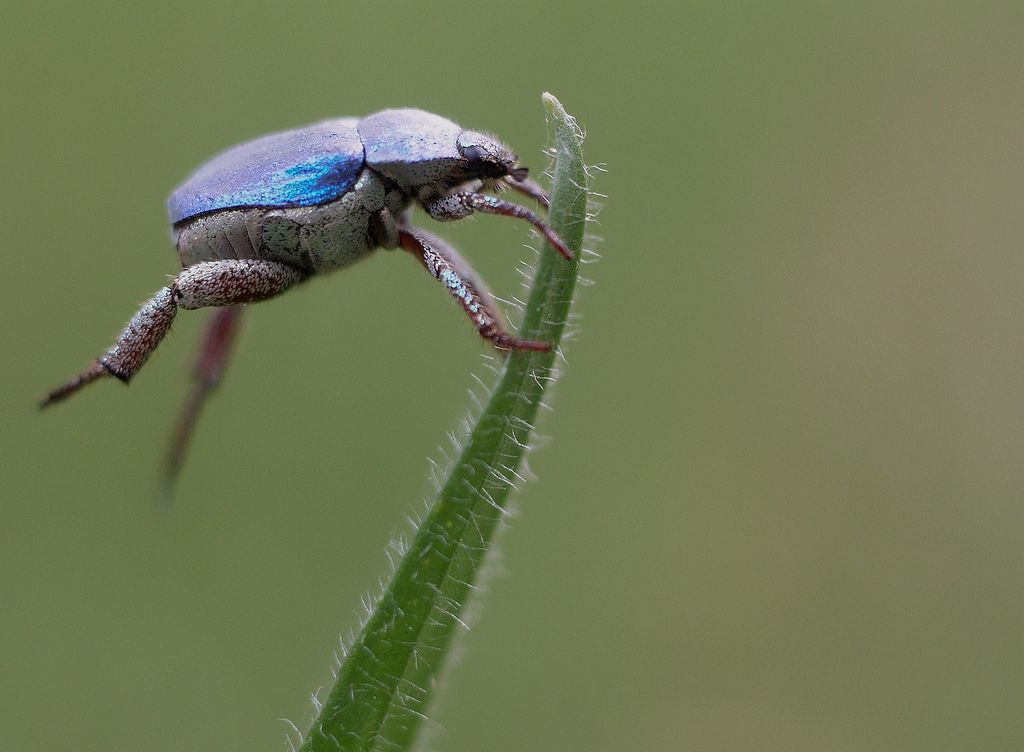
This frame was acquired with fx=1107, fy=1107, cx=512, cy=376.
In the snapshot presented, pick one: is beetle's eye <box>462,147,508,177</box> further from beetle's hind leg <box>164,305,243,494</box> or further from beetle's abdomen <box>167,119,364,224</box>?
beetle's hind leg <box>164,305,243,494</box>

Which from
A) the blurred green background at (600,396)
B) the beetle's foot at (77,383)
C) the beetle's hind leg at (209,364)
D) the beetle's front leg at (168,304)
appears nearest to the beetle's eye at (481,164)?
the beetle's front leg at (168,304)

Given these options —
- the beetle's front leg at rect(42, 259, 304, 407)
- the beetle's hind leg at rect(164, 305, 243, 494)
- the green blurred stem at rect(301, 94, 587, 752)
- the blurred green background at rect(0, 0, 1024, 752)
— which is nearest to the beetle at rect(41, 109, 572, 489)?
the beetle's front leg at rect(42, 259, 304, 407)

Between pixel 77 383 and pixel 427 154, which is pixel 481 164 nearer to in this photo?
pixel 427 154

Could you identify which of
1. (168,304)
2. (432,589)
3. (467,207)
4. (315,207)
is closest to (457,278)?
(467,207)

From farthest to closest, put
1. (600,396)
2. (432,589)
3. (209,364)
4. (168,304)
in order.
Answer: (600,396), (209,364), (168,304), (432,589)

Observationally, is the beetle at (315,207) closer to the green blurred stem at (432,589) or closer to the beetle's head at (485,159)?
the beetle's head at (485,159)

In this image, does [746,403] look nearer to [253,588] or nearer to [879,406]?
[879,406]
